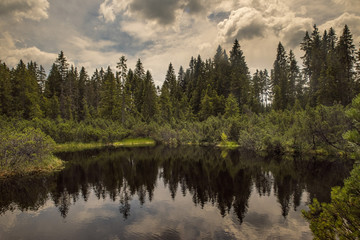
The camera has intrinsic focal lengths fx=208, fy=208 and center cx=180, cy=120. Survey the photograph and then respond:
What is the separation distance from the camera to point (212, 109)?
67688mm

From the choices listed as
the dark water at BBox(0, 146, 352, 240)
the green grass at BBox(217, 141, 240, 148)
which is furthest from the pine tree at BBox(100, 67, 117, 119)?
the dark water at BBox(0, 146, 352, 240)

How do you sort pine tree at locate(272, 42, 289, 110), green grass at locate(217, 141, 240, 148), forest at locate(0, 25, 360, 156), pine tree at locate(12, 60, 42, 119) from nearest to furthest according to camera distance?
forest at locate(0, 25, 360, 156)
green grass at locate(217, 141, 240, 148)
pine tree at locate(12, 60, 42, 119)
pine tree at locate(272, 42, 289, 110)

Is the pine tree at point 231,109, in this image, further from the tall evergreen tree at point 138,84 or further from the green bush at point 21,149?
the green bush at point 21,149

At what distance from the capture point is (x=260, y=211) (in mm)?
13602

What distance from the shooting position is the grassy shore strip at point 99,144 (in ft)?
139

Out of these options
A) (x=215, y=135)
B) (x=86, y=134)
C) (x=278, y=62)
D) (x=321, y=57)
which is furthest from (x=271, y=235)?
(x=278, y=62)

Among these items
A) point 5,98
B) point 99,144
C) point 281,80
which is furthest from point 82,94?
point 281,80

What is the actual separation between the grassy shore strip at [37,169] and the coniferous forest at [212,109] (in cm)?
61

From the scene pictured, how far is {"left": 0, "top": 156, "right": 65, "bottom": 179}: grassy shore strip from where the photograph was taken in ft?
68.8

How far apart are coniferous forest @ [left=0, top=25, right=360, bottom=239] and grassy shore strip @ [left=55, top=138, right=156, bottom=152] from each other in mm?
1354

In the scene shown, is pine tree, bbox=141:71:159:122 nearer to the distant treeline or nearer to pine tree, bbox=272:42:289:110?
the distant treeline

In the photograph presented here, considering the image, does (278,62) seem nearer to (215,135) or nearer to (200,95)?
(200,95)

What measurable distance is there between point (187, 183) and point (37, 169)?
17.1 metres

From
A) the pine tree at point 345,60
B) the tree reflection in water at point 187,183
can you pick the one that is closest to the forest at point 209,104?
the pine tree at point 345,60
